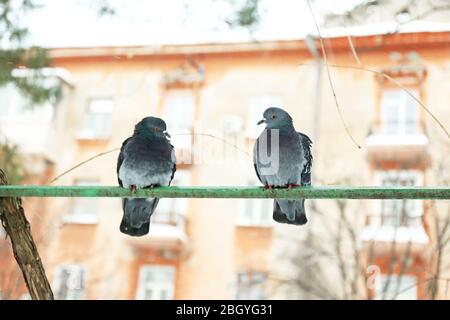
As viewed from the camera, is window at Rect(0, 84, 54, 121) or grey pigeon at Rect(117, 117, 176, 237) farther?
window at Rect(0, 84, 54, 121)

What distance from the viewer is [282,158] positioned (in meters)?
1.99

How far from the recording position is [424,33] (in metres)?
6.64

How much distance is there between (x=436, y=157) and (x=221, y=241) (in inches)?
110

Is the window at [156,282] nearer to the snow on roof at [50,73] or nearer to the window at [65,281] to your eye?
the window at [65,281]

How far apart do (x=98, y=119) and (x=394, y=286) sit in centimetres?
446

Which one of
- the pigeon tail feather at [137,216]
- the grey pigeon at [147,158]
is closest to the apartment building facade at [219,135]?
the grey pigeon at [147,158]

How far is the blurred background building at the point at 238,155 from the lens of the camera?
6406 mm

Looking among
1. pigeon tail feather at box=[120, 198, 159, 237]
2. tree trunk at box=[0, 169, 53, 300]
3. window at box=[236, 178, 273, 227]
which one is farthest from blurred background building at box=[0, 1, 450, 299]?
tree trunk at box=[0, 169, 53, 300]

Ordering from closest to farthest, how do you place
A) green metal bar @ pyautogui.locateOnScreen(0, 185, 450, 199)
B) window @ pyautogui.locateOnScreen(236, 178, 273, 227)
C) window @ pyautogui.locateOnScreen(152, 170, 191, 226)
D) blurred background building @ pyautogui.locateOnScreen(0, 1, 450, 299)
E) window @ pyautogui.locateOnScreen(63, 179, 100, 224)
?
green metal bar @ pyautogui.locateOnScreen(0, 185, 450, 199) → blurred background building @ pyautogui.locateOnScreen(0, 1, 450, 299) → window @ pyautogui.locateOnScreen(236, 178, 273, 227) → window @ pyautogui.locateOnScreen(152, 170, 191, 226) → window @ pyautogui.locateOnScreen(63, 179, 100, 224)

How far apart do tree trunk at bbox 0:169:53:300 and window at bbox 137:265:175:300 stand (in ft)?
20.0

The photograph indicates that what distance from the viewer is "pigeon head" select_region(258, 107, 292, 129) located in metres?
2.09

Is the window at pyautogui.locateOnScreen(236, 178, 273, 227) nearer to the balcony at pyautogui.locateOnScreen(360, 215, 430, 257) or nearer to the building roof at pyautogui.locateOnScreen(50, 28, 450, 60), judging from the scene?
the balcony at pyautogui.locateOnScreen(360, 215, 430, 257)
